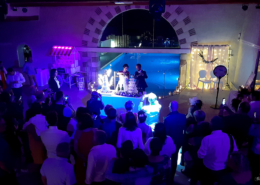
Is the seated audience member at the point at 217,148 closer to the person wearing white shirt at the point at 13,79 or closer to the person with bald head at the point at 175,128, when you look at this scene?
A: the person with bald head at the point at 175,128

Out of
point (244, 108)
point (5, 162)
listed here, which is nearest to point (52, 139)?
point (5, 162)

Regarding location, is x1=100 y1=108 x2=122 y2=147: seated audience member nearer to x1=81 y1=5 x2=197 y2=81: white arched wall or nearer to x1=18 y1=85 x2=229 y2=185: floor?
x1=18 y1=85 x2=229 y2=185: floor

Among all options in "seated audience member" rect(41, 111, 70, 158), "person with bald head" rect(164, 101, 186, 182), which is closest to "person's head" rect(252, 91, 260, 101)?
"person with bald head" rect(164, 101, 186, 182)

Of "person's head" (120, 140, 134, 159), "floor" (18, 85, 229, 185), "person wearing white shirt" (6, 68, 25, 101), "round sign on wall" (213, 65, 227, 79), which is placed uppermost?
"round sign on wall" (213, 65, 227, 79)

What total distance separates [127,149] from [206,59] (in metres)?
7.00

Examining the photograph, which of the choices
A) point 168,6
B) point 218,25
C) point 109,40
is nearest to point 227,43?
point 218,25

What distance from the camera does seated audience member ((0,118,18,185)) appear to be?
2689 mm

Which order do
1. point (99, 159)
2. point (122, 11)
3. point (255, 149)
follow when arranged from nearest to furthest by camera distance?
point (99, 159), point (255, 149), point (122, 11)

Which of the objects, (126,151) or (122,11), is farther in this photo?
(122,11)

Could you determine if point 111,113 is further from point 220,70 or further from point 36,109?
point 220,70

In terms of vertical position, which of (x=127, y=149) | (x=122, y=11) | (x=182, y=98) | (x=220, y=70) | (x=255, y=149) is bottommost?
(x=182, y=98)

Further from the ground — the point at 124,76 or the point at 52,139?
the point at 124,76

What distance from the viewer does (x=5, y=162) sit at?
8.96 feet

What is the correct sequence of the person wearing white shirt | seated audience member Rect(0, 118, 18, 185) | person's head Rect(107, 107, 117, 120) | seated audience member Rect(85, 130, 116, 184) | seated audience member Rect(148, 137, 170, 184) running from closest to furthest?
1. seated audience member Rect(148, 137, 170, 184)
2. seated audience member Rect(85, 130, 116, 184)
3. seated audience member Rect(0, 118, 18, 185)
4. person's head Rect(107, 107, 117, 120)
5. the person wearing white shirt
